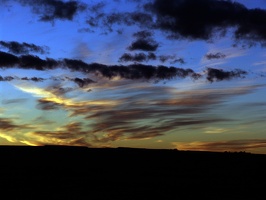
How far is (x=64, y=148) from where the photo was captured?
11.0 m

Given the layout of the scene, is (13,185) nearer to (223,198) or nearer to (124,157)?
(124,157)

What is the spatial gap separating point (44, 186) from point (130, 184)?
6.90 feet

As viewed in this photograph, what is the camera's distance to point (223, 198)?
30.7 ft

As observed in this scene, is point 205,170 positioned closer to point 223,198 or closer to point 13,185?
point 223,198

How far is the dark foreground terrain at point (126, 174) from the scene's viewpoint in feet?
29.1

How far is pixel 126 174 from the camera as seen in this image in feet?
33.2

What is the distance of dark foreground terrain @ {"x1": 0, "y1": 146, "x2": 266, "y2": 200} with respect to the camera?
8.86 metres

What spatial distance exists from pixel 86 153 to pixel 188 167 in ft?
9.59

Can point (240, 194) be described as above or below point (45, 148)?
below

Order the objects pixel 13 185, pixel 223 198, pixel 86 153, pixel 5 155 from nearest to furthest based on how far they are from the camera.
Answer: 1. pixel 13 185
2. pixel 223 198
3. pixel 5 155
4. pixel 86 153

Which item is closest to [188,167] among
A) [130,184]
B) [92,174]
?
[130,184]

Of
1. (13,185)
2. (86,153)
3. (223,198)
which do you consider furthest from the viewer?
(86,153)

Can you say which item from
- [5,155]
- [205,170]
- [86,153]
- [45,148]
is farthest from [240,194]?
[5,155]

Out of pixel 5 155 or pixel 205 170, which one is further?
pixel 205 170
